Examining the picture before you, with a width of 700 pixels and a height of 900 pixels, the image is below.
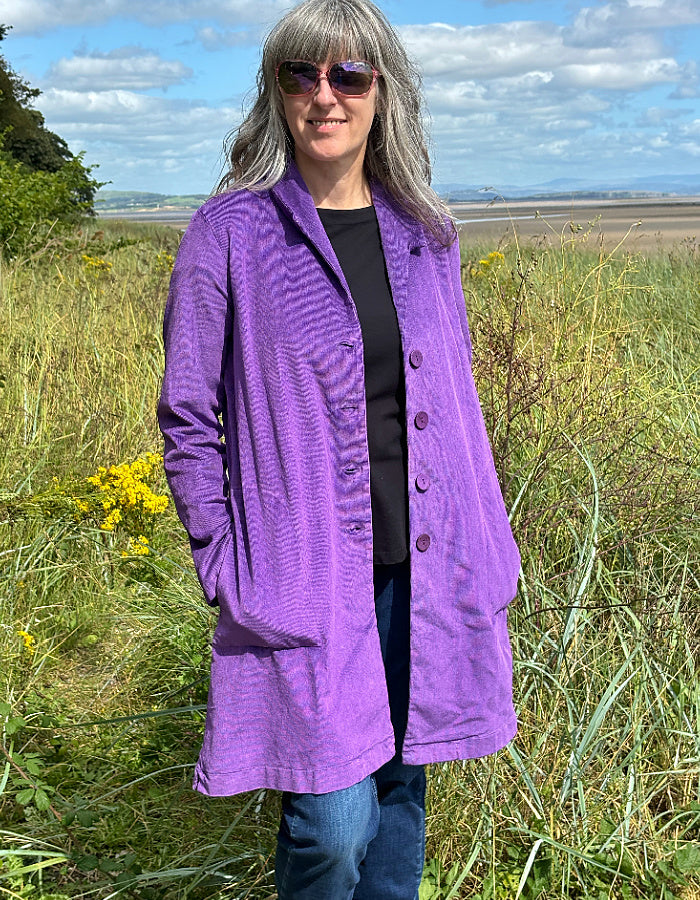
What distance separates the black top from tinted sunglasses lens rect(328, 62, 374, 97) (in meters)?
0.25

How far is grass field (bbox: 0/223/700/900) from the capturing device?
8.01 feet

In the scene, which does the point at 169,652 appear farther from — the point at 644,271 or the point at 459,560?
the point at 644,271

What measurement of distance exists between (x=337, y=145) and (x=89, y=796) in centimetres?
197

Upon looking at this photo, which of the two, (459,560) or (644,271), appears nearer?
(459,560)

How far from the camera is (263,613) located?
65.2 inches

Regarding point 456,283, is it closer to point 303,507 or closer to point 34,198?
point 303,507

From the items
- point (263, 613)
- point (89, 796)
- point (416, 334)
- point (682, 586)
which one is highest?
point (416, 334)

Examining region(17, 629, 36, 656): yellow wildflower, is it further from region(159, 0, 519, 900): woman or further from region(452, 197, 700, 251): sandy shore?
region(452, 197, 700, 251): sandy shore

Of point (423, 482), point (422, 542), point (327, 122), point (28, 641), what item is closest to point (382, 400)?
point (423, 482)

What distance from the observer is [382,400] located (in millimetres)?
1839

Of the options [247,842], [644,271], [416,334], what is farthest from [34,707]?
[644,271]

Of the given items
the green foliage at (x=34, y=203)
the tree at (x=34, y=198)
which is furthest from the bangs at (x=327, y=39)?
the green foliage at (x=34, y=203)

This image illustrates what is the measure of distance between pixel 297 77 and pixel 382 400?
0.63 meters

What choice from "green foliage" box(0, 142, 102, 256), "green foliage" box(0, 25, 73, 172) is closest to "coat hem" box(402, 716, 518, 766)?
"green foliage" box(0, 142, 102, 256)
